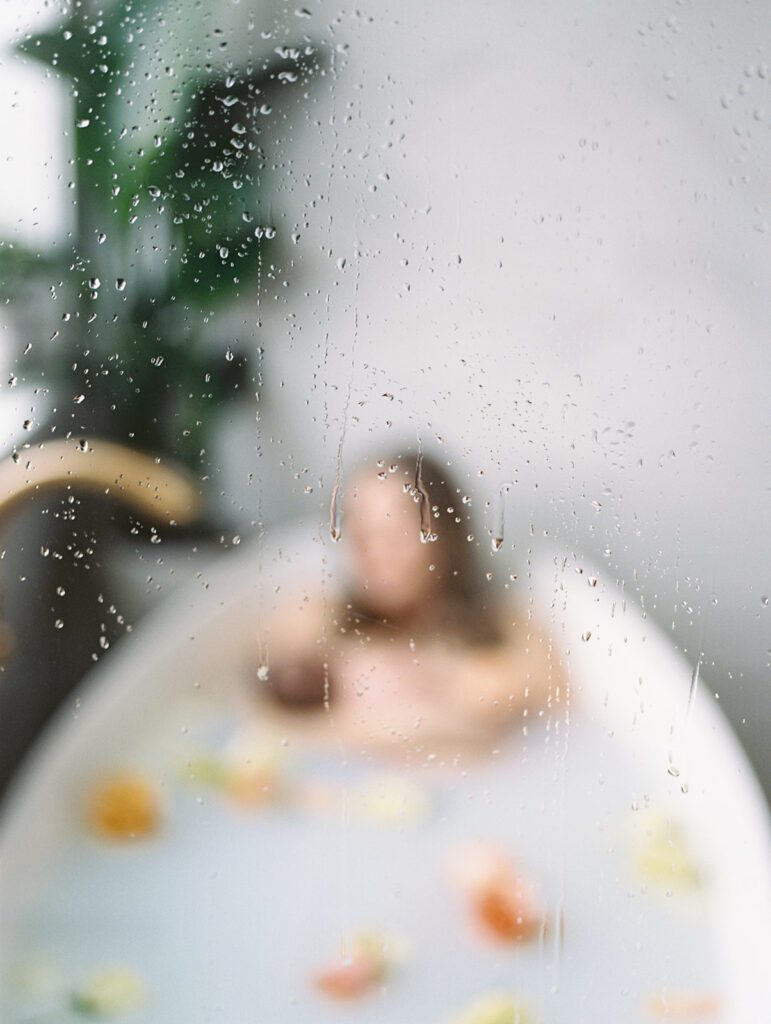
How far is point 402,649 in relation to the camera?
22.1 inches

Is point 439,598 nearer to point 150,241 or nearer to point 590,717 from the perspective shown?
point 590,717

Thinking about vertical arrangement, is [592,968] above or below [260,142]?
below

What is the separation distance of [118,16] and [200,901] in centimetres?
51

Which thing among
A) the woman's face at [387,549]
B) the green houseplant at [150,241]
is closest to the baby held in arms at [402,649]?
the woman's face at [387,549]

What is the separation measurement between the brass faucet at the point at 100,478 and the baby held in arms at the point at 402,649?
9 cm

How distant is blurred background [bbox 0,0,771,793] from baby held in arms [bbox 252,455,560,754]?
1.1 inches

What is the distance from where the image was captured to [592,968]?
559 millimetres

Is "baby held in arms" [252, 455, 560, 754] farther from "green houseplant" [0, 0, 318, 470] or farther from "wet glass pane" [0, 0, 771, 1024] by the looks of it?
"green houseplant" [0, 0, 318, 470]

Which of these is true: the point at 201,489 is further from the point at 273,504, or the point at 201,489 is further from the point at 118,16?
the point at 118,16

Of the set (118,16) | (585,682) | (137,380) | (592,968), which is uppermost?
(118,16)

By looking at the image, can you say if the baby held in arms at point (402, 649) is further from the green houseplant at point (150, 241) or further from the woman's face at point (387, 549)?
the green houseplant at point (150, 241)

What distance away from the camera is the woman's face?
0.56m

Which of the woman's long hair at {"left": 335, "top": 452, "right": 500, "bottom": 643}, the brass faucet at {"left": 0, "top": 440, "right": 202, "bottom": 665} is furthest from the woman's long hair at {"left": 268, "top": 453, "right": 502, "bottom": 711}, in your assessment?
the brass faucet at {"left": 0, "top": 440, "right": 202, "bottom": 665}

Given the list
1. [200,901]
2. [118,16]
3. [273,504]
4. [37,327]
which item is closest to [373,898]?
[200,901]
